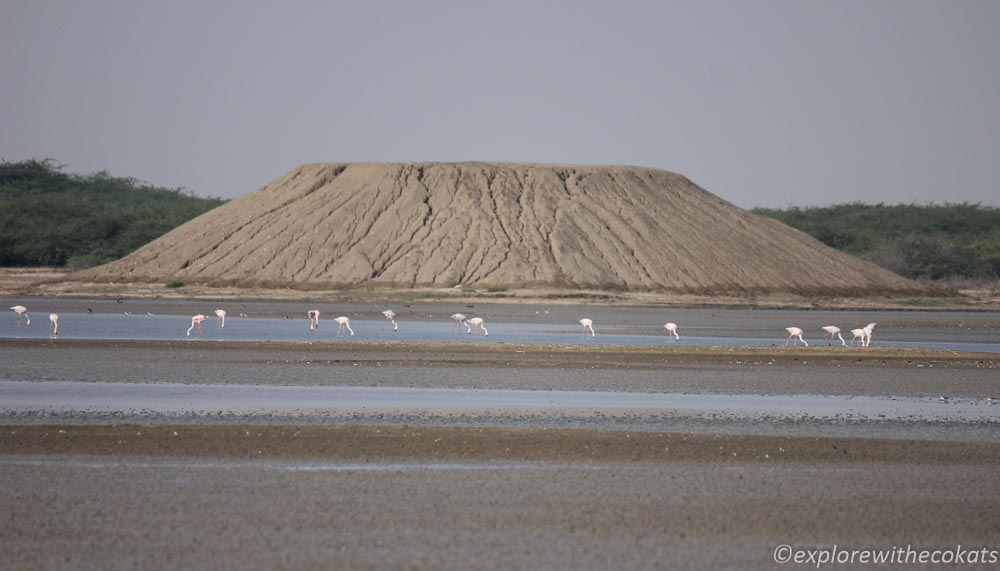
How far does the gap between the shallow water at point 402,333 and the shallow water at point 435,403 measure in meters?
12.4

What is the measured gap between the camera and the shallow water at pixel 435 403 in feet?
63.1

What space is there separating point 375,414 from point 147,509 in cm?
716

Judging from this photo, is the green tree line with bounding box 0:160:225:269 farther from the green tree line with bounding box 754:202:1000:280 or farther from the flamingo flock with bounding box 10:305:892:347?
the green tree line with bounding box 754:202:1000:280

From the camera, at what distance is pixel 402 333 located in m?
39.8

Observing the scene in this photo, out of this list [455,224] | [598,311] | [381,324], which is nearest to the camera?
[381,324]

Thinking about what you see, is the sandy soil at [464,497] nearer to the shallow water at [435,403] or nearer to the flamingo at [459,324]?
the shallow water at [435,403]

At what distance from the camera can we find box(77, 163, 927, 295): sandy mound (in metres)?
74.6

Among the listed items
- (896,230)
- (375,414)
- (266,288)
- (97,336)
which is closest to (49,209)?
(266,288)

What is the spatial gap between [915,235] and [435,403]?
10111 cm

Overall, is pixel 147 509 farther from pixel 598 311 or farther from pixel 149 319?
pixel 598 311

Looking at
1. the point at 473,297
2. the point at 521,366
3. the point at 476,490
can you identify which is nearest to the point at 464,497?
the point at 476,490

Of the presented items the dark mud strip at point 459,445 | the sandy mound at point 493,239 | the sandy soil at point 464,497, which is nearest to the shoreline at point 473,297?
the sandy mound at point 493,239

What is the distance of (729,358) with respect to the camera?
31422mm

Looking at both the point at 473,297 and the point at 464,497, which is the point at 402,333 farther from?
the point at 473,297
